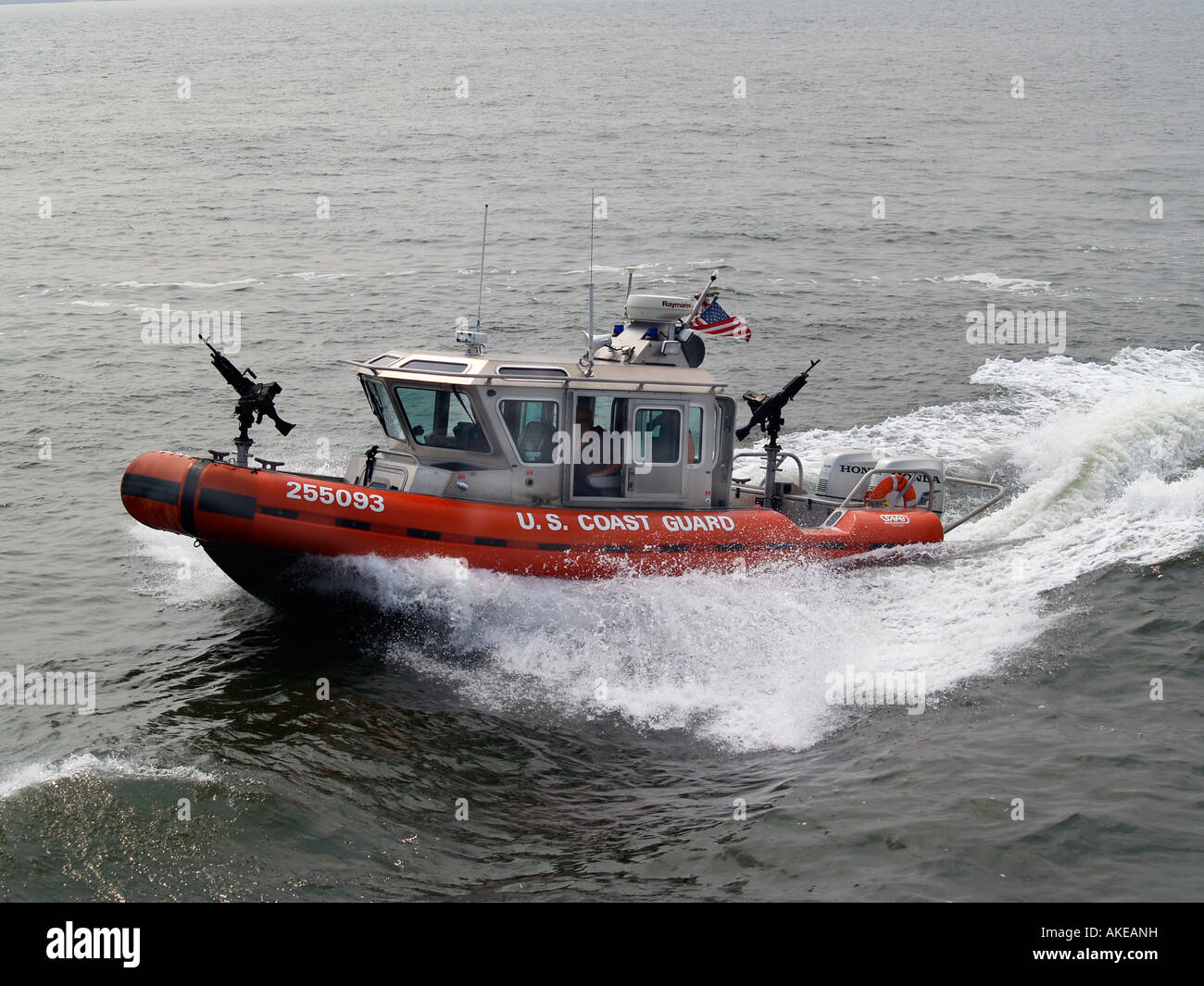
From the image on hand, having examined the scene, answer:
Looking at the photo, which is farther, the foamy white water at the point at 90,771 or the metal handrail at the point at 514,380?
the metal handrail at the point at 514,380

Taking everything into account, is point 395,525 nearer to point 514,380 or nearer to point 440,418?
point 440,418

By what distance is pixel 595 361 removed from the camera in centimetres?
1177

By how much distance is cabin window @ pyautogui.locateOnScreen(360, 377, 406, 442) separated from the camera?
1112 centimetres

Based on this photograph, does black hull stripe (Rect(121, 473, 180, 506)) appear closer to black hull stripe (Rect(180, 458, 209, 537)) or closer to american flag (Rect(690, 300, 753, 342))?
black hull stripe (Rect(180, 458, 209, 537))

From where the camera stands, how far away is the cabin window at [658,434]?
11422 mm

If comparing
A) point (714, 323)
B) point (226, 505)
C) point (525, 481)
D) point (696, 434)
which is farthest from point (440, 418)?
point (714, 323)

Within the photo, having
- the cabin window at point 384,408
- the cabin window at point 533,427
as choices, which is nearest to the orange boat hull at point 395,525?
the cabin window at point 533,427

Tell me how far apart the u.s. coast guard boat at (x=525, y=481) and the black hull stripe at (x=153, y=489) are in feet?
0.04

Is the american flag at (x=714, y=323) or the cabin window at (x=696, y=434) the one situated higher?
the american flag at (x=714, y=323)

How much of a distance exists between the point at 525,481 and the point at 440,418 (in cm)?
100

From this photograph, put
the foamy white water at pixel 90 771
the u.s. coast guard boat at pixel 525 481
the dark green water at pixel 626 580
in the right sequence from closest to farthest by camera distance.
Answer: the dark green water at pixel 626 580 < the foamy white water at pixel 90 771 < the u.s. coast guard boat at pixel 525 481

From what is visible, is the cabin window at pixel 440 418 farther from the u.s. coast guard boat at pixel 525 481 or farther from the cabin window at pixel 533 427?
the cabin window at pixel 533 427
